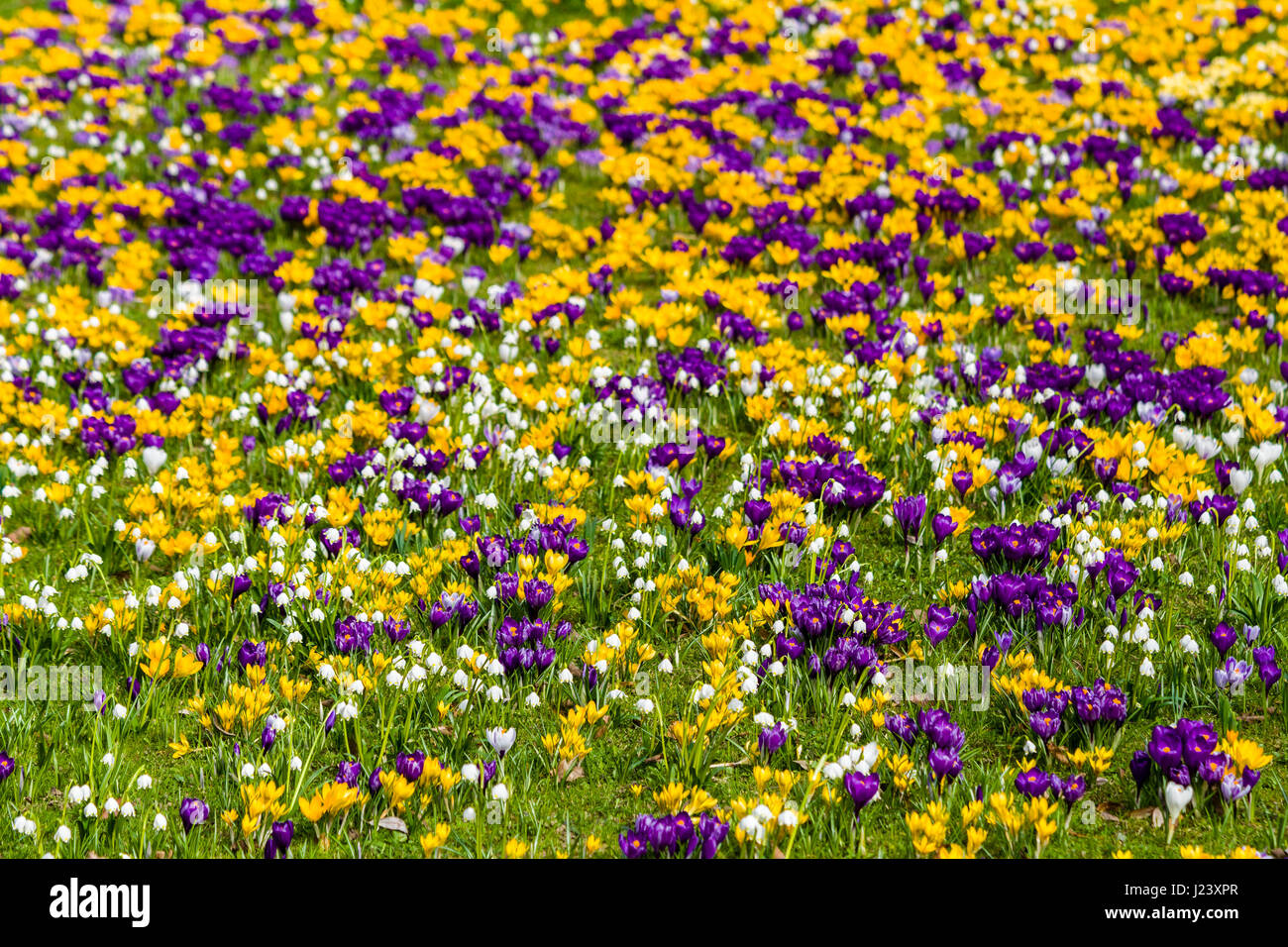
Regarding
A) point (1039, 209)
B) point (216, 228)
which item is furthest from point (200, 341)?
point (1039, 209)

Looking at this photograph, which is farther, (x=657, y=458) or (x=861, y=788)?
(x=657, y=458)

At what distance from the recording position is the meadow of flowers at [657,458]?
5.54m

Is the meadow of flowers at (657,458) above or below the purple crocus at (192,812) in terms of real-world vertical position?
above

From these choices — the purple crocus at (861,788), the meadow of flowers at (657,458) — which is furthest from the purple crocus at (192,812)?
the purple crocus at (861,788)

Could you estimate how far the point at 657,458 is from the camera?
7.82 m

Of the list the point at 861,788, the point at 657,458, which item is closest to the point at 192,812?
the point at 861,788

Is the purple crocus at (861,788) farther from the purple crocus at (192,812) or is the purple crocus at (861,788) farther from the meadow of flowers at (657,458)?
the purple crocus at (192,812)

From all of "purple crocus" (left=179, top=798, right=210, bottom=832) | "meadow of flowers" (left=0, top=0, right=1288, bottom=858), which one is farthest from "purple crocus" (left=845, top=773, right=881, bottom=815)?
"purple crocus" (left=179, top=798, right=210, bottom=832)

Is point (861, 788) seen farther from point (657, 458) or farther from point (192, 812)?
point (657, 458)

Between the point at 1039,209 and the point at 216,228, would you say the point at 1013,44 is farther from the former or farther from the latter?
the point at 216,228

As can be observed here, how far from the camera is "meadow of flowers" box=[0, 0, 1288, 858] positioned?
5.54m

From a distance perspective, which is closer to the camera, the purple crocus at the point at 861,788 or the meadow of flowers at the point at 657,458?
the purple crocus at the point at 861,788

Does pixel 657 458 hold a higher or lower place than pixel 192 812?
higher

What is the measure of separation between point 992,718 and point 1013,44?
1172cm
